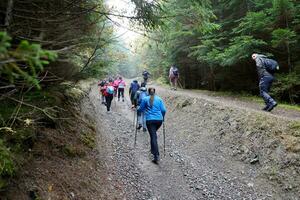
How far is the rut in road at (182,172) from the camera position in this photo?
6.66 meters

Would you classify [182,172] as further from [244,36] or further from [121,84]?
[121,84]

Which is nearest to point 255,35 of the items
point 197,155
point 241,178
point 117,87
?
point 197,155

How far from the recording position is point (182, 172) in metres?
7.74

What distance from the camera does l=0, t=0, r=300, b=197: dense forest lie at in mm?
3803

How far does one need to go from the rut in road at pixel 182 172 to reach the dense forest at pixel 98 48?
8.08 ft

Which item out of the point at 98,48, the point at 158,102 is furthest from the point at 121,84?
the point at 98,48

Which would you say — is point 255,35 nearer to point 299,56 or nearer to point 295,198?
point 299,56

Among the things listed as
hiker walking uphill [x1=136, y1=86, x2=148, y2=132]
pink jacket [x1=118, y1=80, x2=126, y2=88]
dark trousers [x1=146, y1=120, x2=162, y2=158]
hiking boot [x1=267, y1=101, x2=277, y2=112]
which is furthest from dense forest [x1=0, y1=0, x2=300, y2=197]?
pink jacket [x1=118, y1=80, x2=126, y2=88]

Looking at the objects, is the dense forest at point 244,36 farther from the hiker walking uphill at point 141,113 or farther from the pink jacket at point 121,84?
the pink jacket at point 121,84

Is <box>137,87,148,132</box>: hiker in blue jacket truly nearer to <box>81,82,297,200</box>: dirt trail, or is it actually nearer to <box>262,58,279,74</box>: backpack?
<box>81,82,297,200</box>: dirt trail

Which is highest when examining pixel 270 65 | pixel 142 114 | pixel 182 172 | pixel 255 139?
pixel 270 65

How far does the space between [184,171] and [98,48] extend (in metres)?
4.51

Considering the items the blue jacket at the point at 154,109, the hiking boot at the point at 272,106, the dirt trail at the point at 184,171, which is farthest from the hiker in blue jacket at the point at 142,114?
the hiking boot at the point at 272,106

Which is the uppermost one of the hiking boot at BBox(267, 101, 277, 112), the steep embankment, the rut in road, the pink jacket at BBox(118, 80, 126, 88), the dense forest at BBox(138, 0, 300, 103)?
the dense forest at BBox(138, 0, 300, 103)
